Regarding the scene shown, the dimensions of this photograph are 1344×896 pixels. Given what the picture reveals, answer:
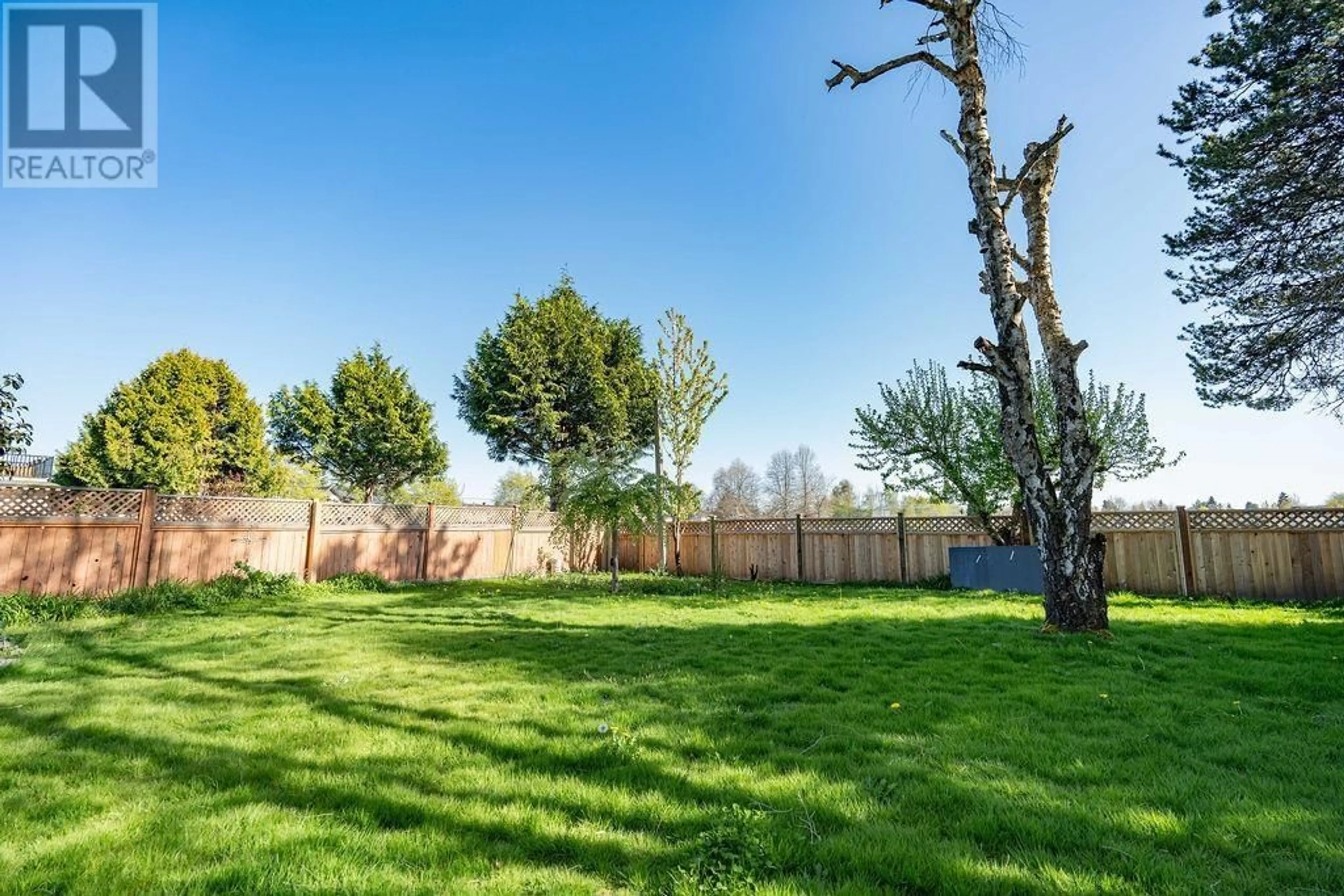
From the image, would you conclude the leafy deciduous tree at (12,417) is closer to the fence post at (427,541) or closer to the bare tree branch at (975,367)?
the fence post at (427,541)

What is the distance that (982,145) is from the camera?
626cm

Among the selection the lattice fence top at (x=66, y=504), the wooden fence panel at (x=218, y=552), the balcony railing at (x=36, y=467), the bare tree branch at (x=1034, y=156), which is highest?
the bare tree branch at (x=1034, y=156)

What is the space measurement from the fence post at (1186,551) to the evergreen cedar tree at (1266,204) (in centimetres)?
248

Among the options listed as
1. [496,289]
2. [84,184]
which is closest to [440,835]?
Answer: [84,184]

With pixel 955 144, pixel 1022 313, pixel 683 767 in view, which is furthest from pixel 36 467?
pixel 1022 313

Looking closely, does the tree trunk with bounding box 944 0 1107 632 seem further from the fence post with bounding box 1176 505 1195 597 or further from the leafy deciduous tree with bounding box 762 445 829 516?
the leafy deciduous tree with bounding box 762 445 829 516

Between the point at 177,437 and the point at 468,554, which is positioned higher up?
the point at 177,437

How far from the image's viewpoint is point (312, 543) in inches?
441

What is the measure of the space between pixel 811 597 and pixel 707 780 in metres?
8.03

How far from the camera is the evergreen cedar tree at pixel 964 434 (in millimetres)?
12414

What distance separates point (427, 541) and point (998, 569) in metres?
12.1

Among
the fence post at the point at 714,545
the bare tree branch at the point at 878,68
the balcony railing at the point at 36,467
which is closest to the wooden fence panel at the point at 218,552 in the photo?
the fence post at the point at 714,545

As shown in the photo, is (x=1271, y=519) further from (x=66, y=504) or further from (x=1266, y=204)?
(x=66, y=504)

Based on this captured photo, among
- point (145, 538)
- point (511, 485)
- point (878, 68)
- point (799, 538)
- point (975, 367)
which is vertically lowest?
point (799, 538)
